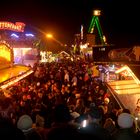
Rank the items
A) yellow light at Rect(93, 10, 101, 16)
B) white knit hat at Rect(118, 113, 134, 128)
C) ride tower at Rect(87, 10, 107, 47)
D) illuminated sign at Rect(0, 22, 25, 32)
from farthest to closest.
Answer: ride tower at Rect(87, 10, 107, 47), yellow light at Rect(93, 10, 101, 16), illuminated sign at Rect(0, 22, 25, 32), white knit hat at Rect(118, 113, 134, 128)

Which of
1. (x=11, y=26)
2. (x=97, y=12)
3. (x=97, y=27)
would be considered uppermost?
(x=97, y=12)

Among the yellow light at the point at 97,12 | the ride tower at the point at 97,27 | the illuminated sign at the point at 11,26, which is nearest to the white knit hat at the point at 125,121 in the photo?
the illuminated sign at the point at 11,26

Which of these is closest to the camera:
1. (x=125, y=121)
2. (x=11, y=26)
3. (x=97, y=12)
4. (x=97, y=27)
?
(x=125, y=121)

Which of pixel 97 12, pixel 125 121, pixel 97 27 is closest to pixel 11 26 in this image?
pixel 125 121

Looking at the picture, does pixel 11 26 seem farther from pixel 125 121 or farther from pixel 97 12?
pixel 97 12

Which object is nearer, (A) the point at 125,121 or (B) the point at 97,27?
(A) the point at 125,121

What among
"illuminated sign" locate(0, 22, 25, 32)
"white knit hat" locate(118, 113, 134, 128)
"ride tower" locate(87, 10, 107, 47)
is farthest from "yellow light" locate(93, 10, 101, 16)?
"white knit hat" locate(118, 113, 134, 128)

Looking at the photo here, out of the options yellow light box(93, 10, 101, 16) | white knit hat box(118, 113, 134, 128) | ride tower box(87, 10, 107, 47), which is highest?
yellow light box(93, 10, 101, 16)

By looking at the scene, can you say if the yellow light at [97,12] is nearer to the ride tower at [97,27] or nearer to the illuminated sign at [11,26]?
the ride tower at [97,27]

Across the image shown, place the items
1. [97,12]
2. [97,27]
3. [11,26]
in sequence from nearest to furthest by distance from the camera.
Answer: [11,26] → [97,12] → [97,27]

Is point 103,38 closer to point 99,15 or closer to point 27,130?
point 99,15

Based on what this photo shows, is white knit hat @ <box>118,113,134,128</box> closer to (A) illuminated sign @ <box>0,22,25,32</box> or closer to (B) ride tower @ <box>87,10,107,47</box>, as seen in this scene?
(A) illuminated sign @ <box>0,22,25,32</box>

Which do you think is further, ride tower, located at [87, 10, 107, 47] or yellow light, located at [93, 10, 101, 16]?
ride tower, located at [87, 10, 107, 47]

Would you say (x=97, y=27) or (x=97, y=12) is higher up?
(x=97, y=12)
